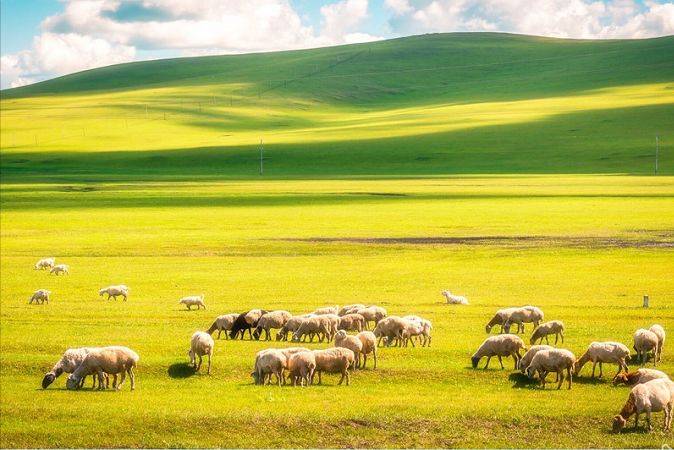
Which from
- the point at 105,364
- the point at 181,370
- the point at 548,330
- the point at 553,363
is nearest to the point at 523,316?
the point at 548,330

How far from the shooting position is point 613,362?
67.2 ft

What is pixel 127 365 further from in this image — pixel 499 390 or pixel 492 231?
pixel 492 231

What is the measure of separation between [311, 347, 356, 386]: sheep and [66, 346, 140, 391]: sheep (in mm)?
4185

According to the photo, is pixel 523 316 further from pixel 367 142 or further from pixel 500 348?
pixel 367 142

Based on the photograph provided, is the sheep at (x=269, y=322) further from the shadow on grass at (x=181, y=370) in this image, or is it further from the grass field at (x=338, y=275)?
the shadow on grass at (x=181, y=370)

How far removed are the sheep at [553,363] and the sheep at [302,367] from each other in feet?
16.3

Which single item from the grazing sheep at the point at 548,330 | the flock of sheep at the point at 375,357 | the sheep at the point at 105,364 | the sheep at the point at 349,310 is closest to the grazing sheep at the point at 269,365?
the flock of sheep at the point at 375,357

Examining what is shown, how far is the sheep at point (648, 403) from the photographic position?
1686 centimetres

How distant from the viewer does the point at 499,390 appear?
20094mm

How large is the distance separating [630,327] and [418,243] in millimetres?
26770

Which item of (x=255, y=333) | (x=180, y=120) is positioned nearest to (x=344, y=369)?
(x=255, y=333)

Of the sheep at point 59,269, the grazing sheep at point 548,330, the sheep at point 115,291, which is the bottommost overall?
the sheep at point 59,269

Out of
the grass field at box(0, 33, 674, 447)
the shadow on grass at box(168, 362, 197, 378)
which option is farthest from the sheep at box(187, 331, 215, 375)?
the grass field at box(0, 33, 674, 447)

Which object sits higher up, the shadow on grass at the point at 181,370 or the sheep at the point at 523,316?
the sheep at the point at 523,316
